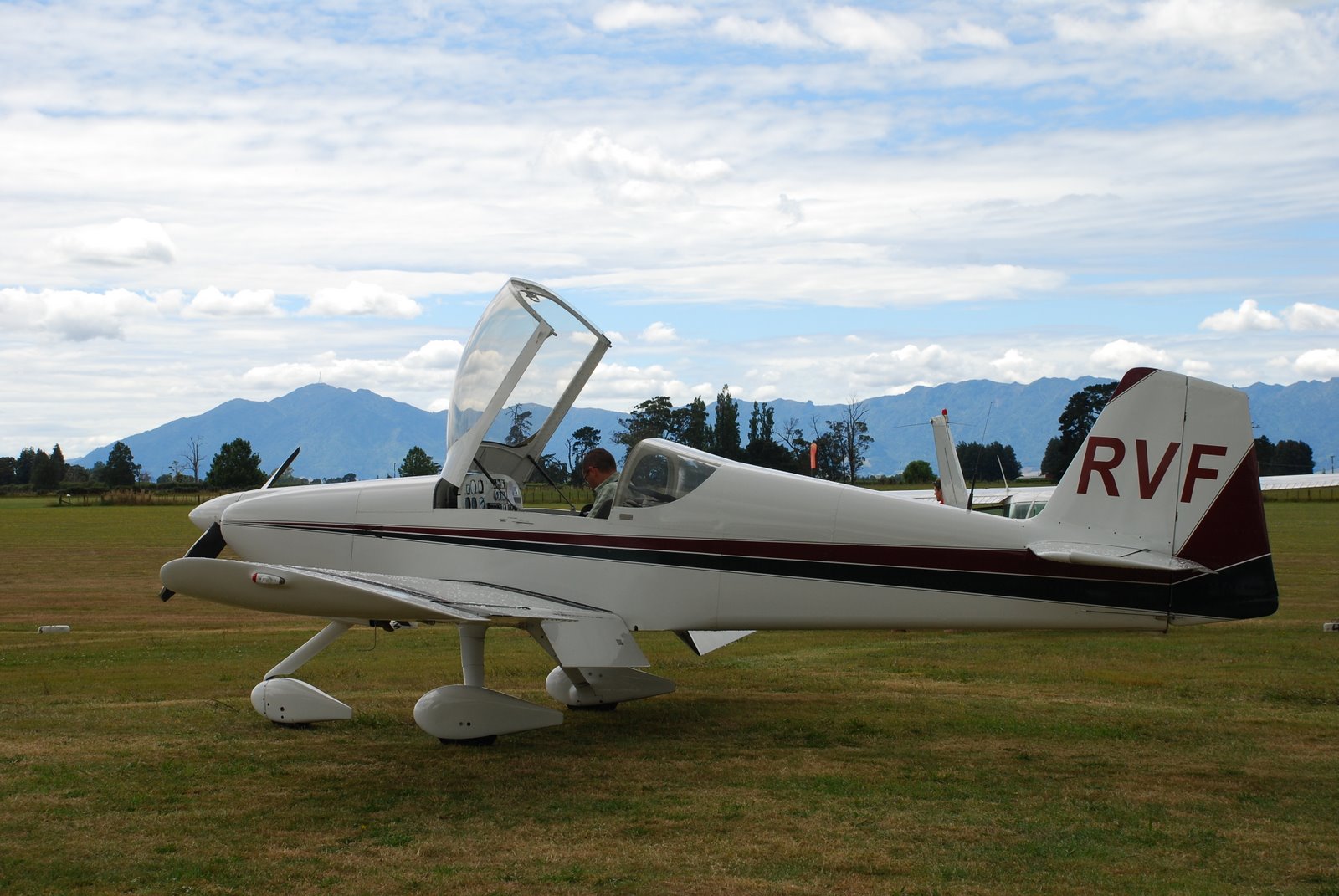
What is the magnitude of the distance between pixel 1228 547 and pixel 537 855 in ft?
13.9

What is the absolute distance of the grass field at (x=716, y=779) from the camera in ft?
14.2

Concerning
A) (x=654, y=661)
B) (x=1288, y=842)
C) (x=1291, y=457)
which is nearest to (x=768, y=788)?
(x=1288, y=842)

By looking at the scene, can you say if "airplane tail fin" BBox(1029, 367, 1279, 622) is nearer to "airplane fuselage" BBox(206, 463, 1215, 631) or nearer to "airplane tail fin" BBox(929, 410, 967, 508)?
"airplane fuselage" BBox(206, 463, 1215, 631)

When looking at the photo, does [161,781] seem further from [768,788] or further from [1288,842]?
[1288,842]

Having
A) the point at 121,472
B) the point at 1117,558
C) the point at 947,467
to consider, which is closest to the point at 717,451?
the point at 947,467

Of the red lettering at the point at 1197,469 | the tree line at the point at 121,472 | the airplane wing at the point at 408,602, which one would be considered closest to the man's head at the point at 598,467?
the airplane wing at the point at 408,602

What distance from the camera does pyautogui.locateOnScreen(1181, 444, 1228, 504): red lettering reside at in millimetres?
6254

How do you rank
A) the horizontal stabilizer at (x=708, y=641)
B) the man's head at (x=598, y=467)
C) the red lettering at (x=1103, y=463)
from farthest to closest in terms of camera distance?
the horizontal stabilizer at (x=708, y=641) < the man's head at (x=598, y=467) < the red lettering at (x=1103, y=463)

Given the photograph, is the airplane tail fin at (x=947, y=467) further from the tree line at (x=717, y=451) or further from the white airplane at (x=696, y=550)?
the white airplane at (x=696, y=550)

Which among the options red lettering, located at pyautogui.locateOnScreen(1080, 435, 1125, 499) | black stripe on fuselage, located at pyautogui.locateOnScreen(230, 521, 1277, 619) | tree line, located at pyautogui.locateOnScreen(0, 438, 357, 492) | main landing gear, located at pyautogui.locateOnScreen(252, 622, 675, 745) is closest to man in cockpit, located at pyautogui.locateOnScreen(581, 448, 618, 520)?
black stripe on fuselage, located at pyautogui.locateOnScreen(230, 521, 1277, 619)

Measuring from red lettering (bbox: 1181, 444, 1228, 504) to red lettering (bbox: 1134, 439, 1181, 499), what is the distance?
10 cm

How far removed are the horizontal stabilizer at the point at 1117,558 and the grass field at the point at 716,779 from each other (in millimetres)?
1106

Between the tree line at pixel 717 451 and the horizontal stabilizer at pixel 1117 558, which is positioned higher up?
the tree line at pixel 717 451

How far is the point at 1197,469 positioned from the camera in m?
6.28
